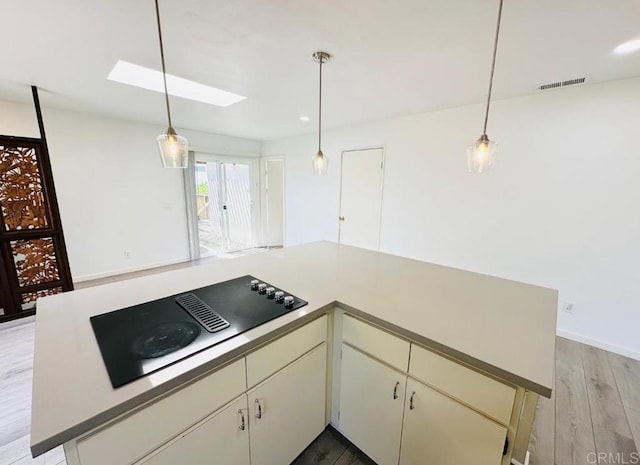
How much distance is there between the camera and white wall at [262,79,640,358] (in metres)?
2.27

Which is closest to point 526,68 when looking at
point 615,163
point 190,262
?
point 615,163

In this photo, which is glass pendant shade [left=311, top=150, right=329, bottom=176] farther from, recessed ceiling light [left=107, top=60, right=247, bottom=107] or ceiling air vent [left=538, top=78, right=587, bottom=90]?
ceiling air vent [left=538, top=78, right=587, bottom=90]

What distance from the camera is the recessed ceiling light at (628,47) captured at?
1646mm

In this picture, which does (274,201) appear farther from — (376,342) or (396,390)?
(396,390)

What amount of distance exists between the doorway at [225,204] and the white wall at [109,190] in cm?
53

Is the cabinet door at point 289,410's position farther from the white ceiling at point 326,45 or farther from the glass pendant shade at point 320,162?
the white ceiling at point 326,45

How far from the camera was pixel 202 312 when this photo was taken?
1.17 meters

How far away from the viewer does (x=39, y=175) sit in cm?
288

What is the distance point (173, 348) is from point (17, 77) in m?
3.24

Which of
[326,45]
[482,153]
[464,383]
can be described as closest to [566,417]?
[464,383]

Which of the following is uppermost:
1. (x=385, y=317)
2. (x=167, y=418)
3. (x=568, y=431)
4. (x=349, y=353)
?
(x=385, y=317)

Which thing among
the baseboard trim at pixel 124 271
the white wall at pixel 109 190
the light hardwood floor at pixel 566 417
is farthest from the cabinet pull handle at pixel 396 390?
the baseboard trim at pixel 124 271

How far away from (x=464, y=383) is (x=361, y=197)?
3.29 m

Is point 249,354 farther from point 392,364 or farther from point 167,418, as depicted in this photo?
point 392,364
